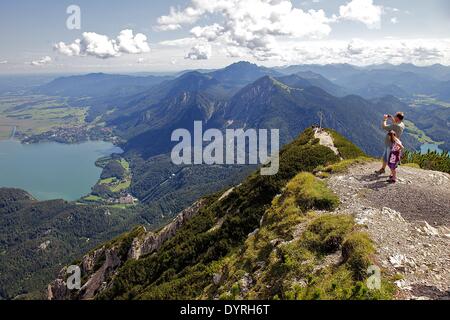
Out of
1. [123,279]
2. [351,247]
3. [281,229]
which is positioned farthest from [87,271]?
[351,247]

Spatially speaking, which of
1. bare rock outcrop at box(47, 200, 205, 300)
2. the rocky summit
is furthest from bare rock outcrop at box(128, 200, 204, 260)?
the rocky summit

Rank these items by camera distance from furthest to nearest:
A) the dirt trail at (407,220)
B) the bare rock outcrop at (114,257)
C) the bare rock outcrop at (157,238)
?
the bare rock outcrop at (157,238) → the bare rock outcrop at (114,257) → the dirt trail at (407,220)

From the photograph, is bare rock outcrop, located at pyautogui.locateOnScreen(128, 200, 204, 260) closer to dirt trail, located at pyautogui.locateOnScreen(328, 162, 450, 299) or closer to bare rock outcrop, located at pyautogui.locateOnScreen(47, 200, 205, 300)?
bare rock outcrop, located at pyautogui.locateOnScreen(47, 200, 205, 300)

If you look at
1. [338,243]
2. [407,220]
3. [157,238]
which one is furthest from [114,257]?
[407,220]

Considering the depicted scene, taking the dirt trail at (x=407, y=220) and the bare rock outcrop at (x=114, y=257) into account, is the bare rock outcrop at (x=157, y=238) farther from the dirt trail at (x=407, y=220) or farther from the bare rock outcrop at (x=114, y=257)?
the dirt trail at (x=407, y=220)

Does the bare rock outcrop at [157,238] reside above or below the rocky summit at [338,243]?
below

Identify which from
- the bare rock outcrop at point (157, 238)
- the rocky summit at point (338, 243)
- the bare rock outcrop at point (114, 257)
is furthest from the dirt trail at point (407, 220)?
the bare rock outcrop at point (114, 257)

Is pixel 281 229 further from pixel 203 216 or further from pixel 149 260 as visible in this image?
pixel 149 260
